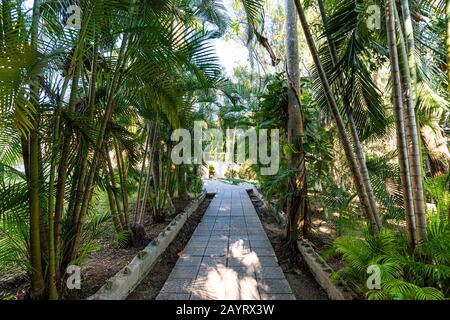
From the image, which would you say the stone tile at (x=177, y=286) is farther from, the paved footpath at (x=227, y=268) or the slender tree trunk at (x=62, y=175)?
the slender tree trunk at (x=62, y=175)

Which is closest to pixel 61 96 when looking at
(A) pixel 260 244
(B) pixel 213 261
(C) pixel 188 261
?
(C) pixel 188 261

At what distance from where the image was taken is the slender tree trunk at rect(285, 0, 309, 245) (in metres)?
3.98

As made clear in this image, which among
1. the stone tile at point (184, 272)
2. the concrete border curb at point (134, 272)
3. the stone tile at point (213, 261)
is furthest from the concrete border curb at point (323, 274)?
the concrete border curb at point (134, 272)

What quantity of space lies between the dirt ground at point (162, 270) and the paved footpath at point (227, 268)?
4.3 inches

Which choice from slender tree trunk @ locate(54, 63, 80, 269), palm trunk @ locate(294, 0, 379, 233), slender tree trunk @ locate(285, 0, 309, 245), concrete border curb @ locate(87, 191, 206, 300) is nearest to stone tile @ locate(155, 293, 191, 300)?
concrete border curb @ locate(87, 191, 206, 300)

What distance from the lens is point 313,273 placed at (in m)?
3.15

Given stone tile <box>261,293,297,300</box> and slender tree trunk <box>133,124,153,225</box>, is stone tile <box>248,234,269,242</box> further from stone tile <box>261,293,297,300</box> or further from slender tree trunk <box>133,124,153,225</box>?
slender tree trunk <box>133,124,153,225</box>

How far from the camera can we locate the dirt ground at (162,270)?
279 cm

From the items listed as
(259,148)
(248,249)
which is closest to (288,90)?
(259,148)

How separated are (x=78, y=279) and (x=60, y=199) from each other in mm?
773

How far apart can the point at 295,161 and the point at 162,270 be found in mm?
2403

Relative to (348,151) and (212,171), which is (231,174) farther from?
(348,151)

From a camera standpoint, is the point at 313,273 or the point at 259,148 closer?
the point at 313,273
